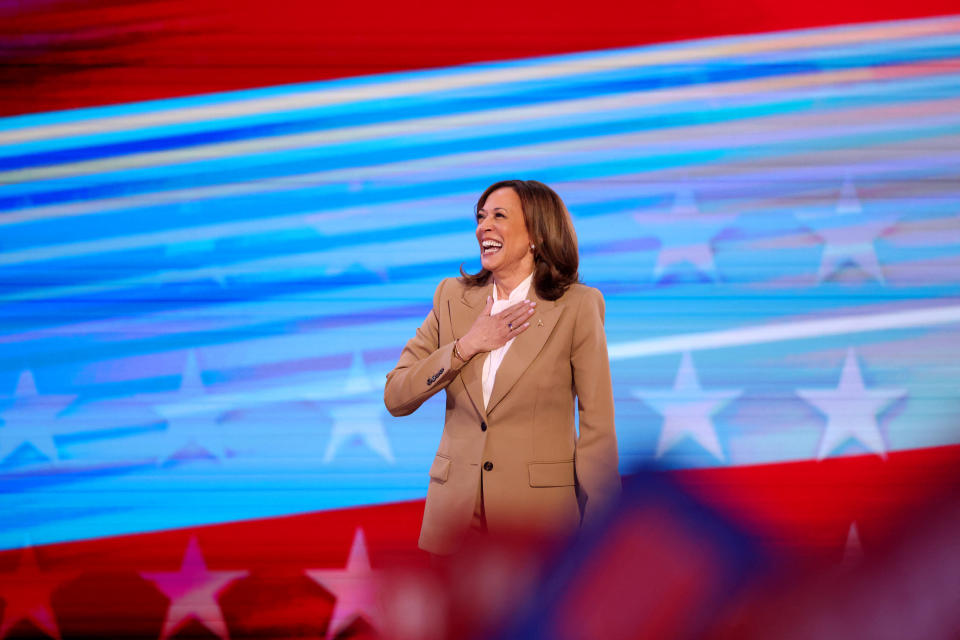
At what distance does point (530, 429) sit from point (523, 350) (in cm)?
21

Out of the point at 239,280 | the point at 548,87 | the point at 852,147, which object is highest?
the point at 548,87

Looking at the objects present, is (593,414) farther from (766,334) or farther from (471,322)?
(766,334)

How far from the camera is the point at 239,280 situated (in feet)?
11.2

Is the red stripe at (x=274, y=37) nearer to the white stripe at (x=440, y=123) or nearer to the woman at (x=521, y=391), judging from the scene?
the white stripe at (x=440, y=123)

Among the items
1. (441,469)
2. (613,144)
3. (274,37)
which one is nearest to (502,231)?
(441,469)

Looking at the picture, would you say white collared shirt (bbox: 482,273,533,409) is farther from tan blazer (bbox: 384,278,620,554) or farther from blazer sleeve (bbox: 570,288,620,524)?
blazer sleeve (bbox: 570,288,620,524)

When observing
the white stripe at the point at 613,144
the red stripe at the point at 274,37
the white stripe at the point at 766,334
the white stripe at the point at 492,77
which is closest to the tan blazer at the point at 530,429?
the white stripe at the point at 766,334

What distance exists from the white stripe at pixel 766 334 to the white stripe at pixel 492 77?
3.83 ft

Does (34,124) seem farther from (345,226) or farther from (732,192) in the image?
(732,192)

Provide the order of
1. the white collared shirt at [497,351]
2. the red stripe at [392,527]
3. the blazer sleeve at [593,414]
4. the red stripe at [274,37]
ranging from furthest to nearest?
the red stripe at [274,37]
the red stripe at [392,527]
the white collared shirt at [497,351]
the blazer sleeve at [593,414]

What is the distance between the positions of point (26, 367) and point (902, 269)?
12.3 ft

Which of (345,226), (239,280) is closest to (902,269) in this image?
(345,226)

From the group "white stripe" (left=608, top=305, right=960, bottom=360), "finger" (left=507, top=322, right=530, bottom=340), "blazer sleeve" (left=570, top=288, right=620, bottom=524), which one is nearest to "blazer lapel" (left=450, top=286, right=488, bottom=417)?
"finger" (left=507, top=322, right=530, bottom=340)

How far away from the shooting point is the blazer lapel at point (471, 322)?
2.14 m
